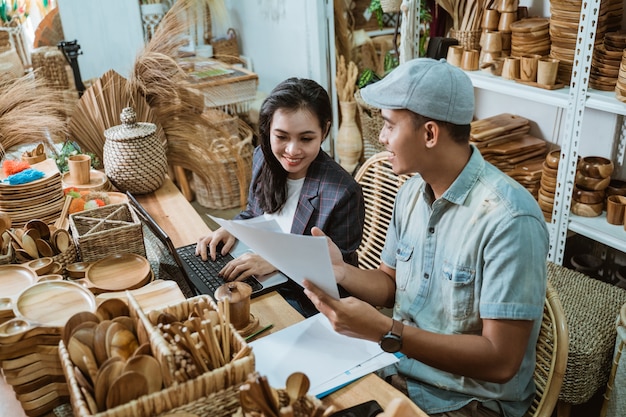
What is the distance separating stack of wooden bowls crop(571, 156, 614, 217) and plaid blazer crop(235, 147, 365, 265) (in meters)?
1.07

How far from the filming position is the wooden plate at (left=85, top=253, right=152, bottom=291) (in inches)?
54.7

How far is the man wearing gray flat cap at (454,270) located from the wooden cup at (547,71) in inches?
46.0

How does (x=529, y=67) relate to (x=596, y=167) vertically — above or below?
above

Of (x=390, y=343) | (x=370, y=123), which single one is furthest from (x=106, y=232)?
(x=370, y=123)

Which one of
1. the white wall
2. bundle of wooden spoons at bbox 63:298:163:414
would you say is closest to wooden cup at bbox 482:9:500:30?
bundle of wooden spoons at bbox 63:298:163:414

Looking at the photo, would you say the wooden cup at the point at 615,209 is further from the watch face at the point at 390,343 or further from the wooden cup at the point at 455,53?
the watch face at the point at 390,343

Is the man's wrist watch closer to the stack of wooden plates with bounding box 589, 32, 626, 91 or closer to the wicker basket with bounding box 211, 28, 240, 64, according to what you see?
the stack of wooden plates with bounding box 589, 32, 626, 91

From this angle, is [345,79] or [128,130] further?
[345,79]

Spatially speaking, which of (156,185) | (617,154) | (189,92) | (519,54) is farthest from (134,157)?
(617,154)

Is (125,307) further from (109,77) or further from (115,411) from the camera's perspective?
(109,77)

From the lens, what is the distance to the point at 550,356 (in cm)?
128

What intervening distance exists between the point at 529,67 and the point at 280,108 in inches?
46.7

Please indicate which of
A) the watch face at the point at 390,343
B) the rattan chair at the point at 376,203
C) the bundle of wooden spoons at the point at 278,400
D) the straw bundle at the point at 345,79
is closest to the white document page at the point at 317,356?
the watch face at the point at 390,343

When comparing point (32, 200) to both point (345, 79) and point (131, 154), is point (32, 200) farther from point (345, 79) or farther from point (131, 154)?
point (345, 79)
